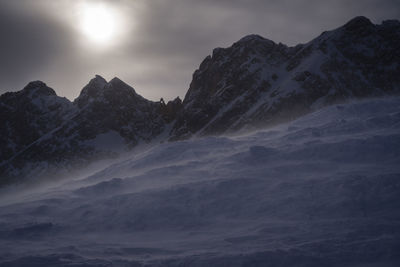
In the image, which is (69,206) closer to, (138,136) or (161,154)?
(161,154)

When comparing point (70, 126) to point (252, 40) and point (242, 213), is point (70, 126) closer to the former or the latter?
point (252, 40)

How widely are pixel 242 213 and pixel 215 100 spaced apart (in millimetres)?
95523

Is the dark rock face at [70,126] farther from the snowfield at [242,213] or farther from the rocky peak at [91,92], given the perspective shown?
the snowfield at [242,213]

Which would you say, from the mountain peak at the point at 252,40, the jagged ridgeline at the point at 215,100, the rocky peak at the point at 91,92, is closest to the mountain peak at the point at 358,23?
the jagged ridgeline at the point at 215,100

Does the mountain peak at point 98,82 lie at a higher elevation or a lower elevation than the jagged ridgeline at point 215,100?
higher

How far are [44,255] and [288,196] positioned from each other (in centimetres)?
693

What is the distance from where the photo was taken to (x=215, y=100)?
104 m

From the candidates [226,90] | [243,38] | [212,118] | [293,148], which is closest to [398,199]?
[293,148]

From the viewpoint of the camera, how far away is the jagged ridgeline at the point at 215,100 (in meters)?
88.9

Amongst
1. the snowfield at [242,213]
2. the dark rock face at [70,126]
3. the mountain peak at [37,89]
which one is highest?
the mountain peak at [37,89]

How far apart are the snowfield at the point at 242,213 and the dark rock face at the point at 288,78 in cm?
7069

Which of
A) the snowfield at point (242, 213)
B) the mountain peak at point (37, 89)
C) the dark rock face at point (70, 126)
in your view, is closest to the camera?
the snowfield at point (242, 213)

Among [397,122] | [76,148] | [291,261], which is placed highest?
[76,148]

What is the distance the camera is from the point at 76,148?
10062cm
